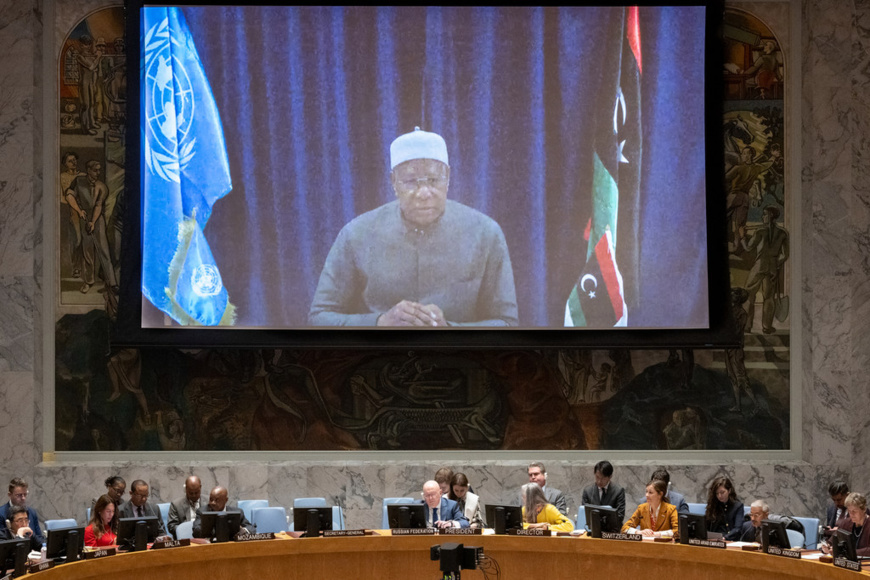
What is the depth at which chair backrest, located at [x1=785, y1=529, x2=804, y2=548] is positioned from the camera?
332 inches

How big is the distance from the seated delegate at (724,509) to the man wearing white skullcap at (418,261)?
2.67 meters

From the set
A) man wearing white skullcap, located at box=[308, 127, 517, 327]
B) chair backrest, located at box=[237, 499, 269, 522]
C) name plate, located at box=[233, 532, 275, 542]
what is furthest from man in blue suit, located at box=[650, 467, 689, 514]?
chair backrest, located at box=[237, 499, 269, 522]

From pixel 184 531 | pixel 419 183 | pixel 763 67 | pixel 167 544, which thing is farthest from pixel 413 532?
pixel 763 67

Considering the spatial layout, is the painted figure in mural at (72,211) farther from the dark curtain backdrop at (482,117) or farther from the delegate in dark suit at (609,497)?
the delegate in dark suit at (609,497)

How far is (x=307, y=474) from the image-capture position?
11.2 m

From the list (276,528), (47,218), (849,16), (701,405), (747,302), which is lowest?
(276,528)

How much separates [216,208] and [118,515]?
3111mm

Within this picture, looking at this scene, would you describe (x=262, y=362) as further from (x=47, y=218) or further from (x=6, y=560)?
(x=6, y=560)

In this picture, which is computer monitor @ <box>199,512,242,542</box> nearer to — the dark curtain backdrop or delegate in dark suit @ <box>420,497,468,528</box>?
delegate in dark suit @ <box>420,497,468,528</box>

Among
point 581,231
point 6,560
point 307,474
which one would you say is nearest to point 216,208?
point 307,474

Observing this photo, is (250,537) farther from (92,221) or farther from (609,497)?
(92,221)

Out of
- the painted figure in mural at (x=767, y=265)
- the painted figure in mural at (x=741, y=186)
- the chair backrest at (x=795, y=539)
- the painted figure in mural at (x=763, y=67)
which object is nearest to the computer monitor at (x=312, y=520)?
the chair backrest at (x=795, y=539)

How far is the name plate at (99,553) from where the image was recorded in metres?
7.84

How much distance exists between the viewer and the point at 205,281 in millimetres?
11047
